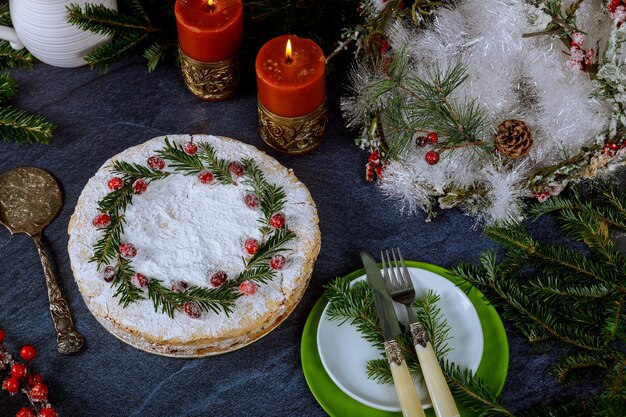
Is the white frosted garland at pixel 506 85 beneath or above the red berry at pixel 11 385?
above

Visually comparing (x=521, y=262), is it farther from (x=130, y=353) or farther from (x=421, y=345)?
(x=130, y=353)

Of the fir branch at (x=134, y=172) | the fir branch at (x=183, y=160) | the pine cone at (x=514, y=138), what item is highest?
the pine cone at (x=514, y=138)

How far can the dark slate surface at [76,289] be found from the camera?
4.48 feet

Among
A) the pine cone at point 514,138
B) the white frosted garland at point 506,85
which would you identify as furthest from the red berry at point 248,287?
the pine cone at point 514,138

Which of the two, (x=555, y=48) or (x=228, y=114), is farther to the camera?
(x=228, y=114)

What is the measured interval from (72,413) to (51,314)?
0.22 metres

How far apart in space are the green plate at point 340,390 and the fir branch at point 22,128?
764mm

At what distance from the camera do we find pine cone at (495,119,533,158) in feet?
4.63

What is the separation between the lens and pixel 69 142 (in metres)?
1.68

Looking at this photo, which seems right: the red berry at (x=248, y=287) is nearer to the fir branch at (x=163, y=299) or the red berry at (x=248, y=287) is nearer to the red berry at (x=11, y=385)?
the fir branch at (x=163, y=299)

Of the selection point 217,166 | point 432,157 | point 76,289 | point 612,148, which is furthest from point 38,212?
point 612,148

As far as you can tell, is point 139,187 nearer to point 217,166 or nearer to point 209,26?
point 217,166

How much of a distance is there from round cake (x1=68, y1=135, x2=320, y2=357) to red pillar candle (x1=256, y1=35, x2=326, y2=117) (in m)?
0.12

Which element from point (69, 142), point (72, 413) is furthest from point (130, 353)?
point (69, 142)
